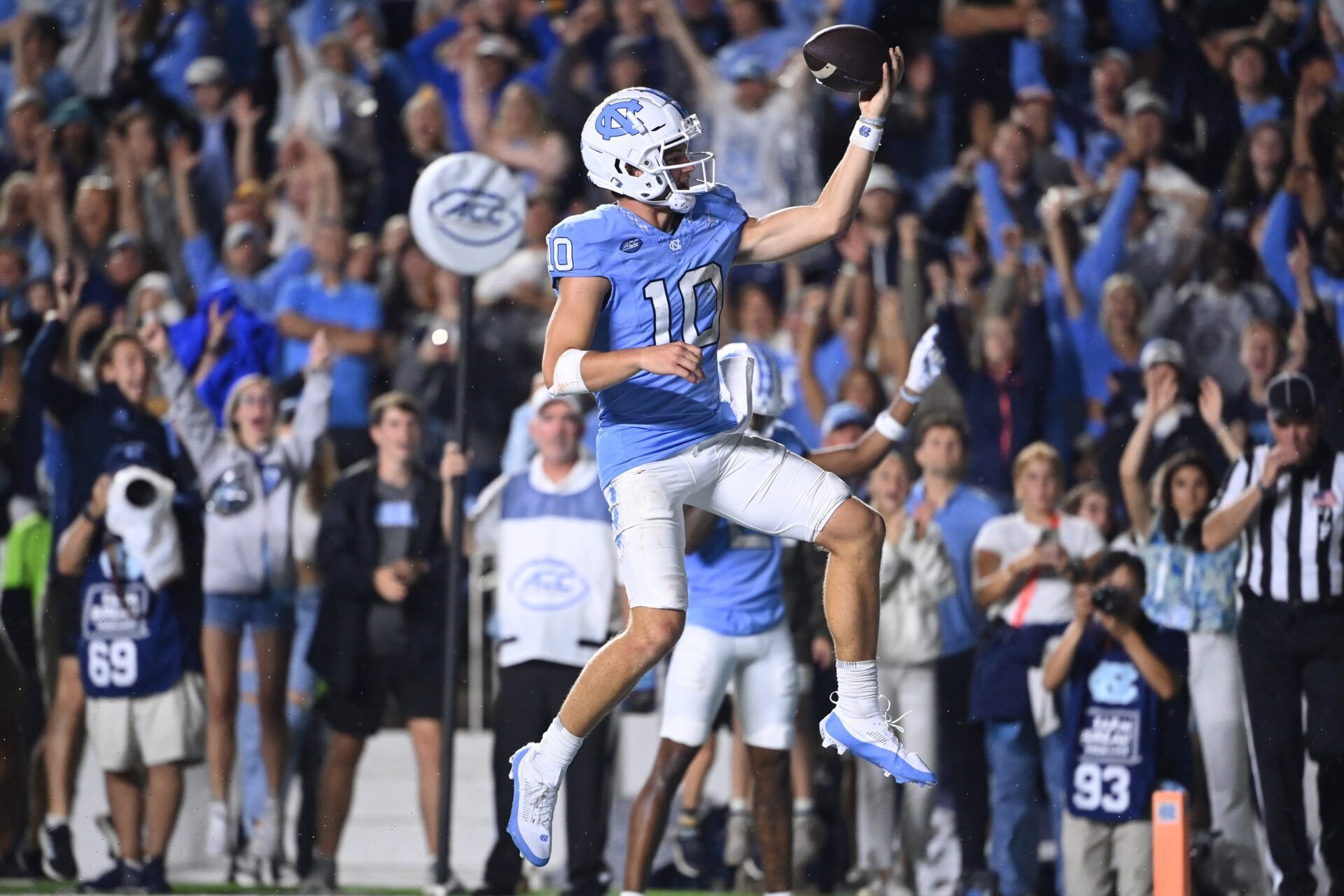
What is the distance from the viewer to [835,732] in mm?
4934

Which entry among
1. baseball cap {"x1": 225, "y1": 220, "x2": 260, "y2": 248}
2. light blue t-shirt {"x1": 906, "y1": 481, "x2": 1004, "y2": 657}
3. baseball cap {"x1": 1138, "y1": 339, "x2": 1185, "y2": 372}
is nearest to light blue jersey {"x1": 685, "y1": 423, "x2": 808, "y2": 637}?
light blue t-shirt {"x1": 906, "y1": 481, "x2": 1004, "y2": 657}

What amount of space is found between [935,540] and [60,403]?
3942 millimetres

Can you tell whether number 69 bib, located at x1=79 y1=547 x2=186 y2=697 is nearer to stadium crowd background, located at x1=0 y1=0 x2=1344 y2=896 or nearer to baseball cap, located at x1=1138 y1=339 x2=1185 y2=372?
stadium crowd background, located at x1=0 y1=0 x2=1344 y2=896

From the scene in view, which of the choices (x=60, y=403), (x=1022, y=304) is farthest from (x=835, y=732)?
(x=60, y=403)

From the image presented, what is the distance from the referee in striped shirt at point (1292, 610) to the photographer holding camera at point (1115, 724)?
1.13 ft

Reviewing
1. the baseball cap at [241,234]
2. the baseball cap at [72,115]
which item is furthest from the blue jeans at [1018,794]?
the baseball cap at [72,115]

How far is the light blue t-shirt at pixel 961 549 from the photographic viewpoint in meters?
7.42

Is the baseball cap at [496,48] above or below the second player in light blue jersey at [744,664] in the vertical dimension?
above

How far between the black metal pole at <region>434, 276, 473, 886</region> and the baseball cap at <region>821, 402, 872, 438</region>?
1582mm

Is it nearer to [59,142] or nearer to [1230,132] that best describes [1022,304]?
[1230,132]

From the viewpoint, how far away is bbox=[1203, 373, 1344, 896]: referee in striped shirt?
686 cm

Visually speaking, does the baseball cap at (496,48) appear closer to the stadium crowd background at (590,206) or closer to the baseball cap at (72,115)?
the stadium crowd background at (590,206)

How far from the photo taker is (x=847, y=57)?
4.76m

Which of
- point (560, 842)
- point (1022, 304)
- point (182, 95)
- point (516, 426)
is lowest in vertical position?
point (560, 842)
